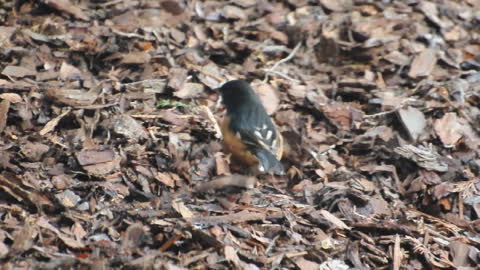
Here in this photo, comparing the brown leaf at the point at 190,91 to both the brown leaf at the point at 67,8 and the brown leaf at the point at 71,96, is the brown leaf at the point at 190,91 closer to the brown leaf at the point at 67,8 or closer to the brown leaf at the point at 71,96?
the brown leaf at the point at 71,96

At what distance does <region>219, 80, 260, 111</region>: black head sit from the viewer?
5.91 meters

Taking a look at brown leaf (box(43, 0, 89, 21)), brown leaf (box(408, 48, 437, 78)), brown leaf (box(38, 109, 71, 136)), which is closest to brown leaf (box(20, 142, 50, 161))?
brown leaf (box(38, 109, 71, 136))

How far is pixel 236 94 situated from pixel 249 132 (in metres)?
0.41

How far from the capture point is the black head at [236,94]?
5906 millimetres

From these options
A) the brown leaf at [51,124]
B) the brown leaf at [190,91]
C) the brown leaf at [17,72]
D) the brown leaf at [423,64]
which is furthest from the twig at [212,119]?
the brown leaf at [423,64]

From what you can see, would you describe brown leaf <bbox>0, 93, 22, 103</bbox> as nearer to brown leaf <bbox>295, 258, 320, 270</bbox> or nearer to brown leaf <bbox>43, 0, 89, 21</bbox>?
brown leaf <bbox>43, 0, 89, 21</bbox>

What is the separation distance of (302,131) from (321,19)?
1702mm

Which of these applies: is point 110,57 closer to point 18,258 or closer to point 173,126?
point 173,126

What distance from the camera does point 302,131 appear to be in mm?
6117

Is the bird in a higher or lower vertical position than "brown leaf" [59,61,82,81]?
lower

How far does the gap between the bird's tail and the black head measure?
58 cm

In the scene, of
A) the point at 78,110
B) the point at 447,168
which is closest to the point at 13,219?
the point at 78,110

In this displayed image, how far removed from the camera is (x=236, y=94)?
19.6ft

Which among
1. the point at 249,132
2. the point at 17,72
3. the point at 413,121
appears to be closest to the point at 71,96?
the point at 17,72
